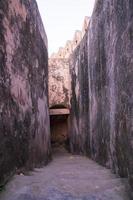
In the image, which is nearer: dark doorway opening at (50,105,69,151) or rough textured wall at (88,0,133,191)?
rough textured wall at (88,0,133,191)

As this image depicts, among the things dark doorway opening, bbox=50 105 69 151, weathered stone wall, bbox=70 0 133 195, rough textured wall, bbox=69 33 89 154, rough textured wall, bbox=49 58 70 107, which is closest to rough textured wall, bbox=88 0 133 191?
A: weathered stone wall, bbox=70 0 133 195

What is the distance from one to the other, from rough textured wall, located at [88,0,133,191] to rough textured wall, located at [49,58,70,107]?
177 inches

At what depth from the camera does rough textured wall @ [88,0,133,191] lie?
2.66 metres

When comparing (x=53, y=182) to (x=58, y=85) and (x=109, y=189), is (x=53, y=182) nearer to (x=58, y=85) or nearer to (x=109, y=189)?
(x=109, y=189)

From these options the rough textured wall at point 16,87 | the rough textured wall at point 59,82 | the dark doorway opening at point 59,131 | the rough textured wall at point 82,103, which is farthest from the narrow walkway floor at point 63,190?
the dark doorway opening at point 59,131

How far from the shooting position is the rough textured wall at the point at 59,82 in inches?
382

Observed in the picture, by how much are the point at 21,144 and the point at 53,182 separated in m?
0.84

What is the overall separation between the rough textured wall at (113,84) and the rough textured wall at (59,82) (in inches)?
177

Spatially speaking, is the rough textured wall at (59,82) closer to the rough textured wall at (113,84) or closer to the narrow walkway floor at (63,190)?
the rough textured wall at (113,84)

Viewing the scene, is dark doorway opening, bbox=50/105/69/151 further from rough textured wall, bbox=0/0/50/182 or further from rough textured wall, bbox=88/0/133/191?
rough textured wall, bbox=0/0/50/182

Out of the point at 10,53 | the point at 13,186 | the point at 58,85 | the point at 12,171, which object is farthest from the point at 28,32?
the point at 58,85

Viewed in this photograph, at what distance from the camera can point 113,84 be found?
3408mm

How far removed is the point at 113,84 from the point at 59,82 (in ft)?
21.4

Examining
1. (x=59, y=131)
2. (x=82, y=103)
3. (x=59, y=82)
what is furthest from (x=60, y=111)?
(x=82, y=103)
